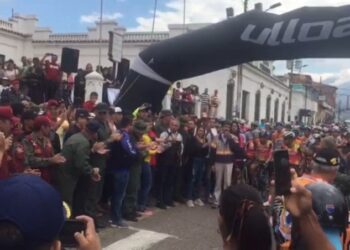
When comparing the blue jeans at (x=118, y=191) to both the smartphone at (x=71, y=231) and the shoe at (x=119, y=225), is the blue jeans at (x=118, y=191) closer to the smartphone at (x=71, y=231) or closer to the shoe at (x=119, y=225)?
the shoe at (x=119, y=225)

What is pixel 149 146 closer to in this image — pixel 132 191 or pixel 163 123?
pixel 132 191

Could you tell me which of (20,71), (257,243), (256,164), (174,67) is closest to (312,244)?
(257,243)

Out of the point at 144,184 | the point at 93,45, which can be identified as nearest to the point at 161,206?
the point at 144,184

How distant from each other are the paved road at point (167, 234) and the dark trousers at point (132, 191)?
29cm

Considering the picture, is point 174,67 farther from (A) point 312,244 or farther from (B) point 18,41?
(B) point 18,41

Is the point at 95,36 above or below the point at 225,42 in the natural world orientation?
above

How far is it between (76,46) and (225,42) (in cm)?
2778

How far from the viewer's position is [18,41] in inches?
1296

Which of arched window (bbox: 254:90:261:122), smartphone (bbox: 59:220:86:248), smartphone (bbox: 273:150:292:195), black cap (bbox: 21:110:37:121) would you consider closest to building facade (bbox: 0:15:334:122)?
arched window (bbox: 254:90:261:122)

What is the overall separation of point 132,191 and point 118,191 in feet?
1.83

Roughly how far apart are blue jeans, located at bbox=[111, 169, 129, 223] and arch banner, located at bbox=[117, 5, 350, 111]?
2.10 m

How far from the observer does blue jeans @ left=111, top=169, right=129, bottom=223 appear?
8.36 m

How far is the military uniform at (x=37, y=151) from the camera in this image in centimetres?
659

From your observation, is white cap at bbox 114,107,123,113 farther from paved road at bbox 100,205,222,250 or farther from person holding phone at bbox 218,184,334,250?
person holding phone at bbox 218,184,334,250
